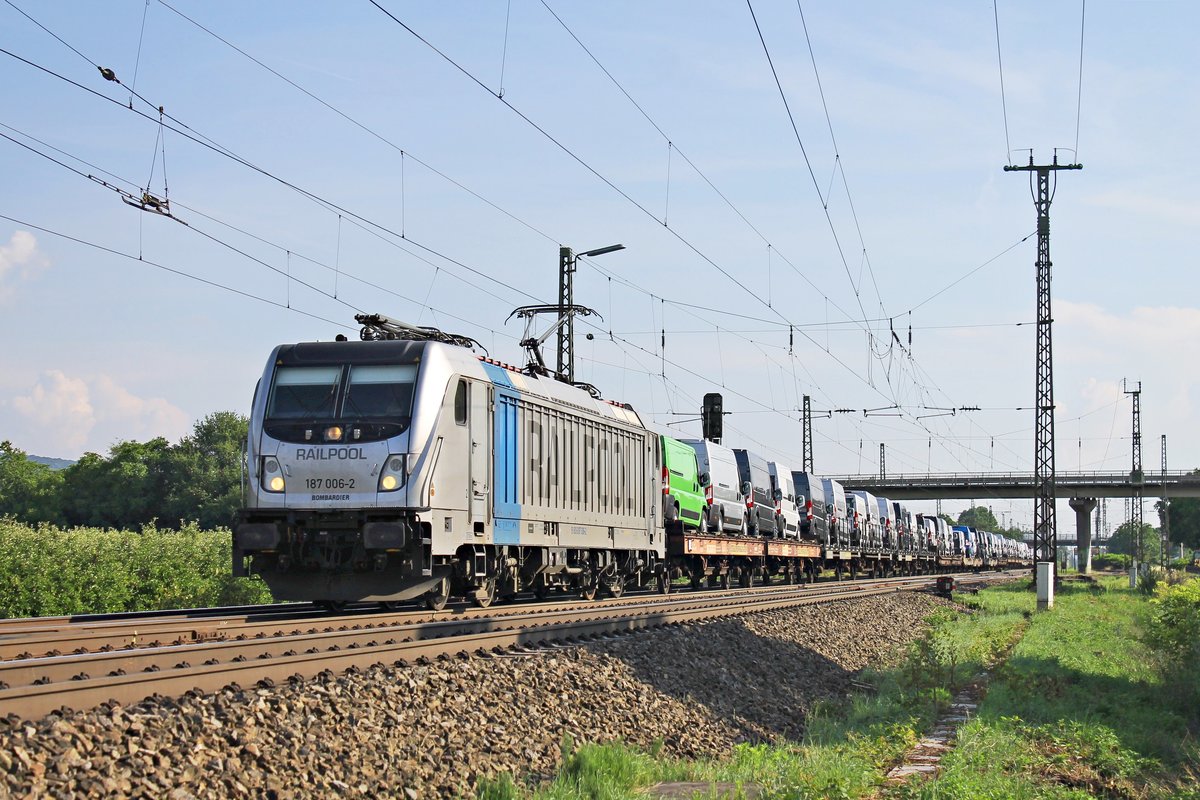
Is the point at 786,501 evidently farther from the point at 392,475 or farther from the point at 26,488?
the point at 26,488

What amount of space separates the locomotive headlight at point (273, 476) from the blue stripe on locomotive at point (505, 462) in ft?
11.7

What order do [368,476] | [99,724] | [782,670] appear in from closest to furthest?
[99,724], [368,476], [782,670]

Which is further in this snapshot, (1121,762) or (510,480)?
(510,480)

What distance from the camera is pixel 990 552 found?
103 m

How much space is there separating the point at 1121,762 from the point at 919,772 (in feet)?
8.86

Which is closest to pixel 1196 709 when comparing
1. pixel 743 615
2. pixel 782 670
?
pixel 782 670

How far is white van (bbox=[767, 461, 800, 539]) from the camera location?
44.8 meters

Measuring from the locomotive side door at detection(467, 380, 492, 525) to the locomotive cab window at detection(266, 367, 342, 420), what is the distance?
2.13 meters

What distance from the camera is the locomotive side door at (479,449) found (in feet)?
60.6

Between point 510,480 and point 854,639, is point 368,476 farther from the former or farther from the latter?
point 854,639

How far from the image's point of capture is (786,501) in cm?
4600

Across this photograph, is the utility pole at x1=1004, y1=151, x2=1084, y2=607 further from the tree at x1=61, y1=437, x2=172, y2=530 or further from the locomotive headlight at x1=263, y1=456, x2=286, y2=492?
the tree at x1=61, y1=437, x2=172, y2=530

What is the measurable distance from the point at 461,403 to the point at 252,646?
6944 mm

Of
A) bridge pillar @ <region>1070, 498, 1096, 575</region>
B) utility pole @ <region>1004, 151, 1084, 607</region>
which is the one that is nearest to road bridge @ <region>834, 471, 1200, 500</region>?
bridge pillar @ <region>1070, 498, 1096, 575</region>
